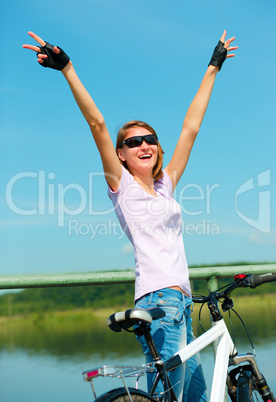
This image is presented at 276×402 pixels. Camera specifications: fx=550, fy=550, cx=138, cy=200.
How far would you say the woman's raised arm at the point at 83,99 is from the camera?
6.68 feet

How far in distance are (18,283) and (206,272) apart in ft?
2.84

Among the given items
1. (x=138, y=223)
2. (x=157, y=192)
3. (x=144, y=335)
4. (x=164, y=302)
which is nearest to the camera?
(x=144, y=335)

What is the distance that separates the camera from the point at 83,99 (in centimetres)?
208

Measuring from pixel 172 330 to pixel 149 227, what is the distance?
397 mm

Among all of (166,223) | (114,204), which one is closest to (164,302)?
(166,223)

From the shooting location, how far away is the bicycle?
167 centimetres

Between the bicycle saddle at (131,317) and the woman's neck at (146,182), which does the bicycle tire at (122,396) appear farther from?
the woman's neck at (146,182)

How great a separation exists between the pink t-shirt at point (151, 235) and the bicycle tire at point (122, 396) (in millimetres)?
413

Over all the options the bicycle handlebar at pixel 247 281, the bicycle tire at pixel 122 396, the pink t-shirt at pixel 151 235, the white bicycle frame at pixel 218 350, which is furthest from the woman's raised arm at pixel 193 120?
the bicycle tire at pixel 122 396

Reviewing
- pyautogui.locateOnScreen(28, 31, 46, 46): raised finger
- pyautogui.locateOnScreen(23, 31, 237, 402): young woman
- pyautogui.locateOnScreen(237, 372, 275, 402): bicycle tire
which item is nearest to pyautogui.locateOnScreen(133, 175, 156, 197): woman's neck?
pyautogui.locateOnScreen(23, 31, 237, 402): young woman

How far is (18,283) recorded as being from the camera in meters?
2.46

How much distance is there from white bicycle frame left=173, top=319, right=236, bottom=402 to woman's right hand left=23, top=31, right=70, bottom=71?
44.3 inches

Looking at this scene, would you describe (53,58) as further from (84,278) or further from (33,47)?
(84,278)

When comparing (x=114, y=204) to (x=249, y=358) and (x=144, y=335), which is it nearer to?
(x=144, y=335)
